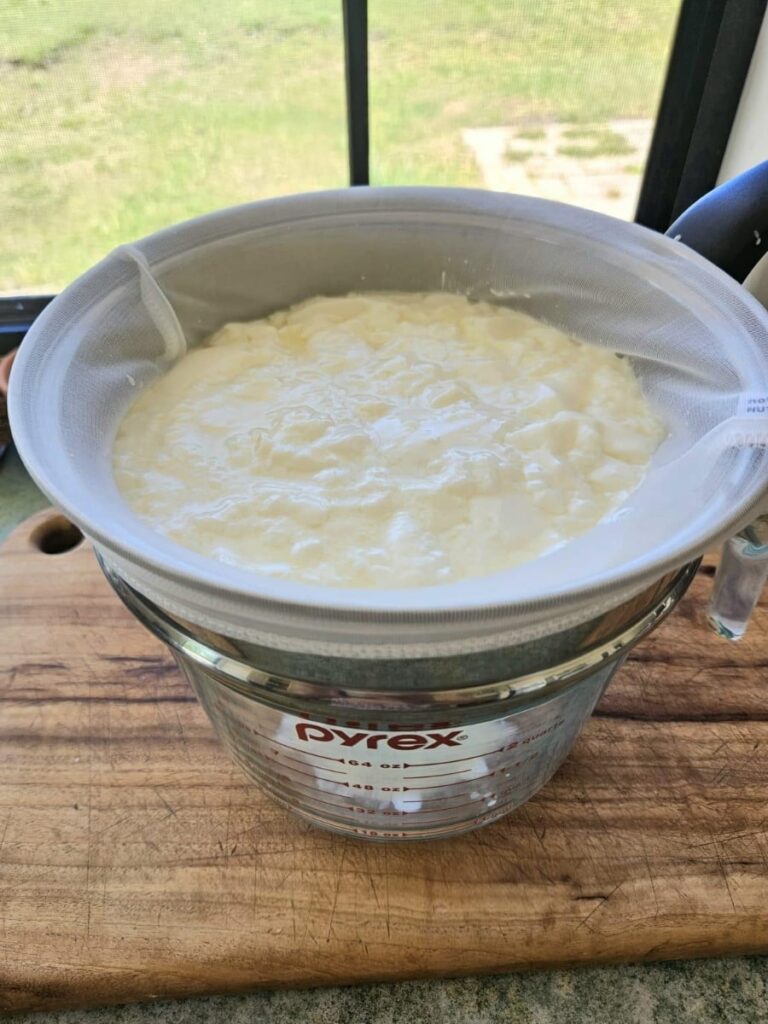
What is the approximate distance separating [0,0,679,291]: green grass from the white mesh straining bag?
0.59 m

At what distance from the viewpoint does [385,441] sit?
0.76 metres

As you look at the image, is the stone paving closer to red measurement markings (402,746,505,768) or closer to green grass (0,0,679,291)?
green grass (0,0,679,291)

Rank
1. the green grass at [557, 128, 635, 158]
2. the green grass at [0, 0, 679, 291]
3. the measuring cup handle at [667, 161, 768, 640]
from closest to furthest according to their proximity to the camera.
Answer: the measuring cup handle at [667, 161, 768, 640] → the green grass at [0, 0, 679, 291] → the green grass at [557, 128, 635, 158]

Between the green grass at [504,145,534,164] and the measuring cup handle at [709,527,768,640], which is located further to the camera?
the green grass at [504,145,534,164]

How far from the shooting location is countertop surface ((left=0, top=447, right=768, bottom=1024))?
72 cm

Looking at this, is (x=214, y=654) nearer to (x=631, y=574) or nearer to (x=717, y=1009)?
(x=631, y=574)

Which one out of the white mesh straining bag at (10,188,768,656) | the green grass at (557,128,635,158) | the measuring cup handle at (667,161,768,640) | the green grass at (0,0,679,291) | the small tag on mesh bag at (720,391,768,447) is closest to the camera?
the white mesh straining bag at (10,188,768,656)

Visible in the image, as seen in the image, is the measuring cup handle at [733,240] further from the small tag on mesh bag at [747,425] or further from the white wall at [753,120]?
the white wall at [753,120]

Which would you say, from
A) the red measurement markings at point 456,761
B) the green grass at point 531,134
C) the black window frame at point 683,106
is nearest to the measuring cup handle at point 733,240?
the red measurement markings at point 456,761

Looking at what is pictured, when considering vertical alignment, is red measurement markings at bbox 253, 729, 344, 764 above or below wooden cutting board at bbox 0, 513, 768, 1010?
above

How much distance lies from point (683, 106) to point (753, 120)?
0.12 metres

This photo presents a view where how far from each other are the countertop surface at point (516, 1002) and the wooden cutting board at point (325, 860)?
2cm

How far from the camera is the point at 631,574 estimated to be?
1.70 ft

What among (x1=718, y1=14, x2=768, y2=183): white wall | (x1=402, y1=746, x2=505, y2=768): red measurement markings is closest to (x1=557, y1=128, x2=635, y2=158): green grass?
(x1=718, y1=14, x2=768, y2=183): white wall
